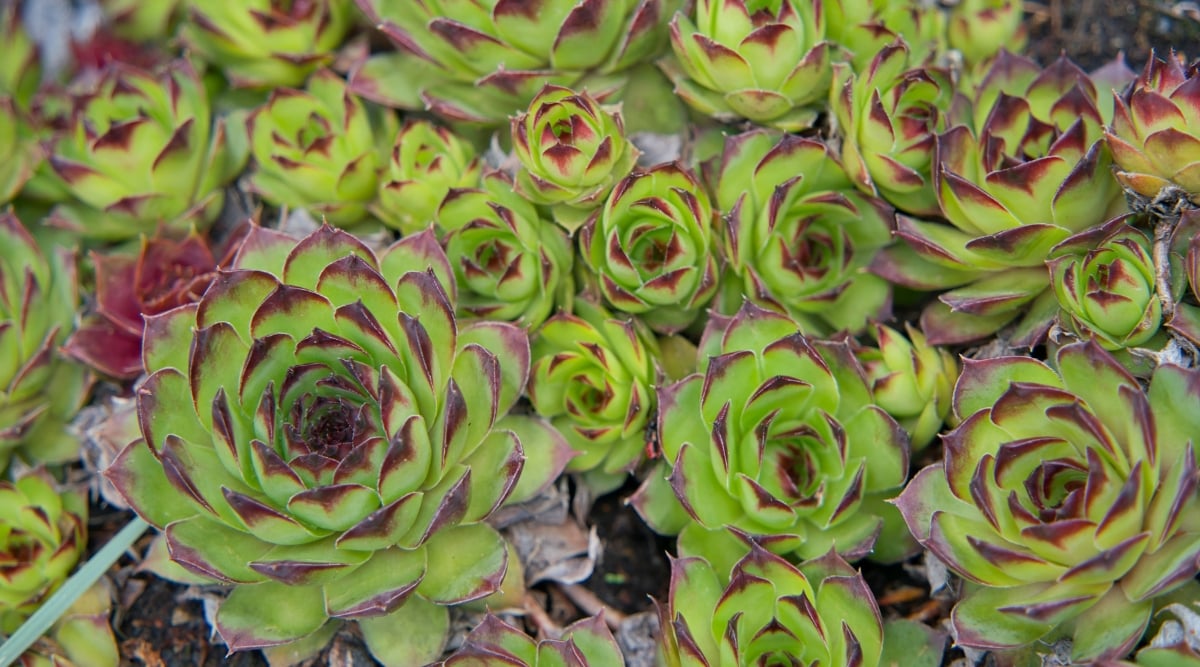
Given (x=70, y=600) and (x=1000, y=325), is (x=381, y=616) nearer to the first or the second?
(x=70, y=600)

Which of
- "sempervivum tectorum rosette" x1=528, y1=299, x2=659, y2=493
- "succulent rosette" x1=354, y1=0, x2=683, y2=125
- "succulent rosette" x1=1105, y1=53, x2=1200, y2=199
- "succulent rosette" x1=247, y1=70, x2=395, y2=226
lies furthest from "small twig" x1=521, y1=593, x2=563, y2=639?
"succulent rosette" x1=1105, y1=53, x2=1200, y2=199

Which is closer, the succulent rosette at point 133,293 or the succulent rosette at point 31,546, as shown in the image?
the succulent rosette at point 31,546

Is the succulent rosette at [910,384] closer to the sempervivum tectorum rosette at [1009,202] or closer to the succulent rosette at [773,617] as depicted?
the sempervivum tectorum rosette at [1009,202]

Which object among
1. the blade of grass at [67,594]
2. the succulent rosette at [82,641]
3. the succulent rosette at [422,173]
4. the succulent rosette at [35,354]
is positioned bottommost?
the succulent rosette at [82,641]

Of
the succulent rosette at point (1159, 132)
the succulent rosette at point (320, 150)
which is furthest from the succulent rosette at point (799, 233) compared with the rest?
the succulent rosette at point (320, 150)

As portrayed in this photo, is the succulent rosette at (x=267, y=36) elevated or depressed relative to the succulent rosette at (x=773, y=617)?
elevated

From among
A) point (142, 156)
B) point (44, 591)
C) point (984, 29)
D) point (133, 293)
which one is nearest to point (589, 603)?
point (44, 591)
